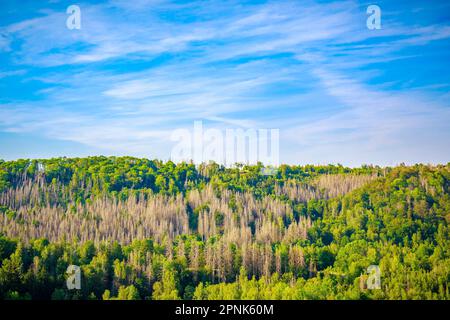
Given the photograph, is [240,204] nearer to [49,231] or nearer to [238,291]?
[49,231]

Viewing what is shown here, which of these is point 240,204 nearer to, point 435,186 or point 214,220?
point 214,220

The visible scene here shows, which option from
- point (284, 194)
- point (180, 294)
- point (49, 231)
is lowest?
point (180, 294)

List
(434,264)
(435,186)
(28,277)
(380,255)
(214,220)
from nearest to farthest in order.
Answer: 1. (28,277)
2. (434,264)
3. (380,255)
4. (214,220)
5. (435,186)

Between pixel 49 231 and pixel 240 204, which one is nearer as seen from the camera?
pixel 49 231
